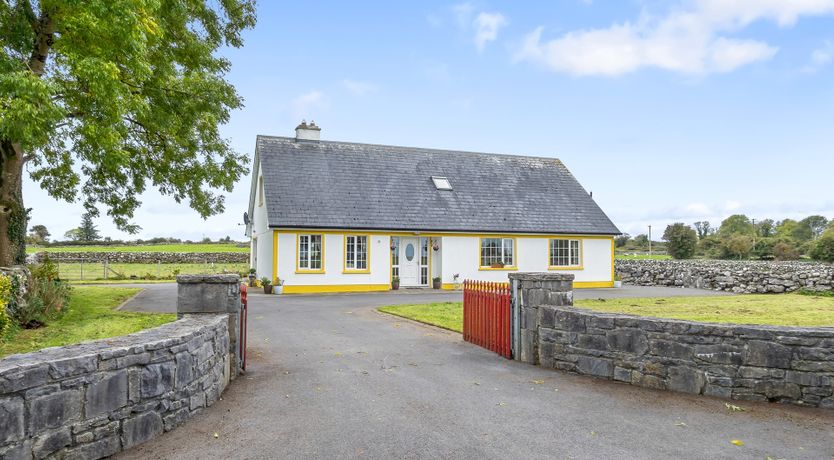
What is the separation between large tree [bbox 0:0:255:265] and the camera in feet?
35.8

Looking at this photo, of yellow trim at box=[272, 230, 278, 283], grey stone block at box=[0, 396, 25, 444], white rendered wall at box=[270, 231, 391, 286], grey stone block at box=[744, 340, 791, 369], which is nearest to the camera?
grey stone block at box=[0, 396, 25, 444]

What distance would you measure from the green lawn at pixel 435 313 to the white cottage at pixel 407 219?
660cm

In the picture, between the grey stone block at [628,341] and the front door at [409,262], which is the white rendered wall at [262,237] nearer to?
the front door at [409,262]

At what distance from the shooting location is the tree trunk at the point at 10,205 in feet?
44.4

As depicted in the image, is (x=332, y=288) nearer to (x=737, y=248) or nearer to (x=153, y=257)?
(x=153, y=257)

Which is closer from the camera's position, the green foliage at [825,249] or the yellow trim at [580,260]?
the yellow trim at [580,260]

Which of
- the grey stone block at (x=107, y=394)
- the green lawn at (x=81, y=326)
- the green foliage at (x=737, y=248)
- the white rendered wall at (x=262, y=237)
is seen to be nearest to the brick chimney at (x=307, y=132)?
the white rendered wall at (x=262, y=237)

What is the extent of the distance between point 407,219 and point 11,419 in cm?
2017

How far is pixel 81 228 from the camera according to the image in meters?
77.1

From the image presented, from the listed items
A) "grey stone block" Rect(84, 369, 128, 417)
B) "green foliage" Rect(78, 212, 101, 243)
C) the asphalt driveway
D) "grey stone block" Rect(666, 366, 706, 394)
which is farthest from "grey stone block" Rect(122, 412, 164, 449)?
"green foliage" Rect(78, 212, 101, 243)

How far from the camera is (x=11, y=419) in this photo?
4.01 m

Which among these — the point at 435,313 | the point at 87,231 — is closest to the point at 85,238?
the point at 87,231

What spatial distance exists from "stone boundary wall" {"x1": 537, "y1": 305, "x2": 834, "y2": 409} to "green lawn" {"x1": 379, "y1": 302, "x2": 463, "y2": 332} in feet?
14.3

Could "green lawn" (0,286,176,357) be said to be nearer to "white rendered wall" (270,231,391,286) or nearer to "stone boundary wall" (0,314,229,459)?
"stone boundary wall" (0,314,229,459)
